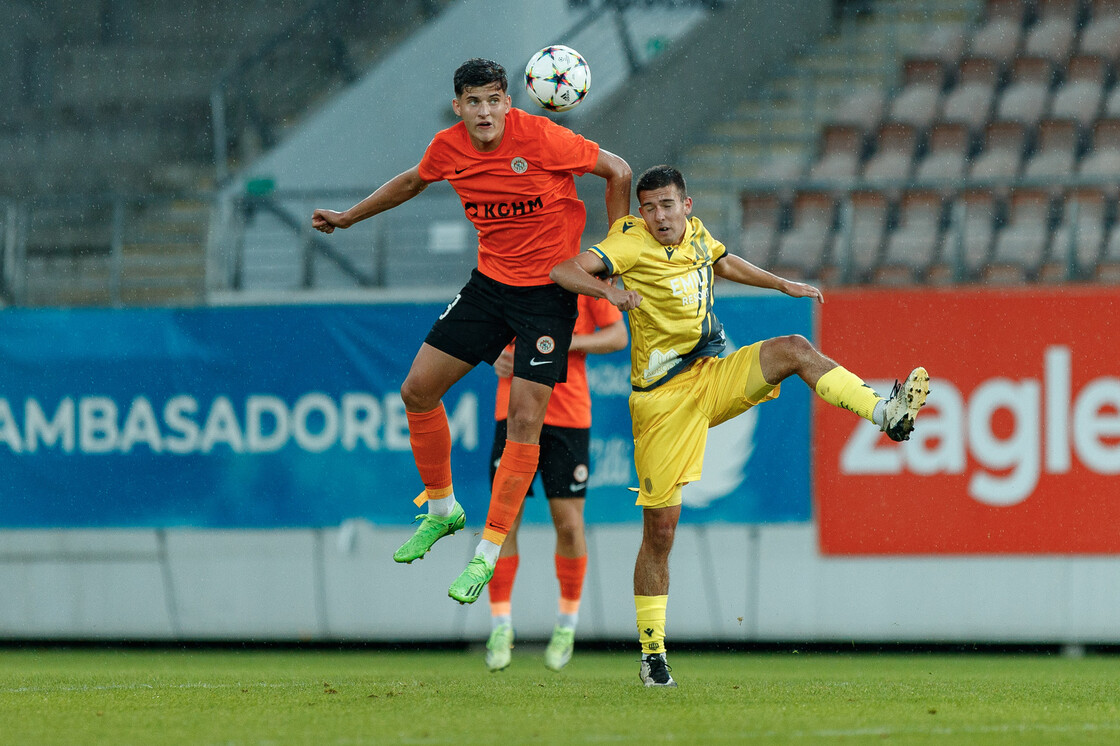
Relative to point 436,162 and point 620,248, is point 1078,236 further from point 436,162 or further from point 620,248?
point 436,162

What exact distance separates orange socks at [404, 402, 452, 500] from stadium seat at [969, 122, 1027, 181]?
22.5ft

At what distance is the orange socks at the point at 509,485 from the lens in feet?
21.6

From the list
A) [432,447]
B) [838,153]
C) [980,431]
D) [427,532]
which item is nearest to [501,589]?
[427,532]

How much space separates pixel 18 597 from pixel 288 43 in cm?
655

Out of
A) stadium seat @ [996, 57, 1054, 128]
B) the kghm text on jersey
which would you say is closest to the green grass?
the kghm text on jersey

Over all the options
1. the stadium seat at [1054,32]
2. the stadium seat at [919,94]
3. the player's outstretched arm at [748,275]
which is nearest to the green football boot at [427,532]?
the player's outstretched arm at [748,275]

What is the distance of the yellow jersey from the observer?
657cm

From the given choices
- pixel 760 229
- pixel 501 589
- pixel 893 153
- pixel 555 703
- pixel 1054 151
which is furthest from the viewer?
pixel 893 153

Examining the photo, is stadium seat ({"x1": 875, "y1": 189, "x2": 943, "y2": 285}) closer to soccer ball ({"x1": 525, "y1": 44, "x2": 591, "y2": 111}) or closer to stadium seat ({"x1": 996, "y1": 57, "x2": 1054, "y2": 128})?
stadium seat ({"x1": 996, "y1": 57, "x2": 1054, "y2": 128})

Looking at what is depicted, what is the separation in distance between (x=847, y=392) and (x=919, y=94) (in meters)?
7.53

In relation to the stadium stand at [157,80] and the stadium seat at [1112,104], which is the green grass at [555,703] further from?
the stadium stand at [157,80]

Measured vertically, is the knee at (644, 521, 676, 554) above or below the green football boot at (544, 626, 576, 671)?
above

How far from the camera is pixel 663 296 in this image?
659 centimetres

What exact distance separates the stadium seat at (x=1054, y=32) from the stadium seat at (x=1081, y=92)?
0.67 ft
